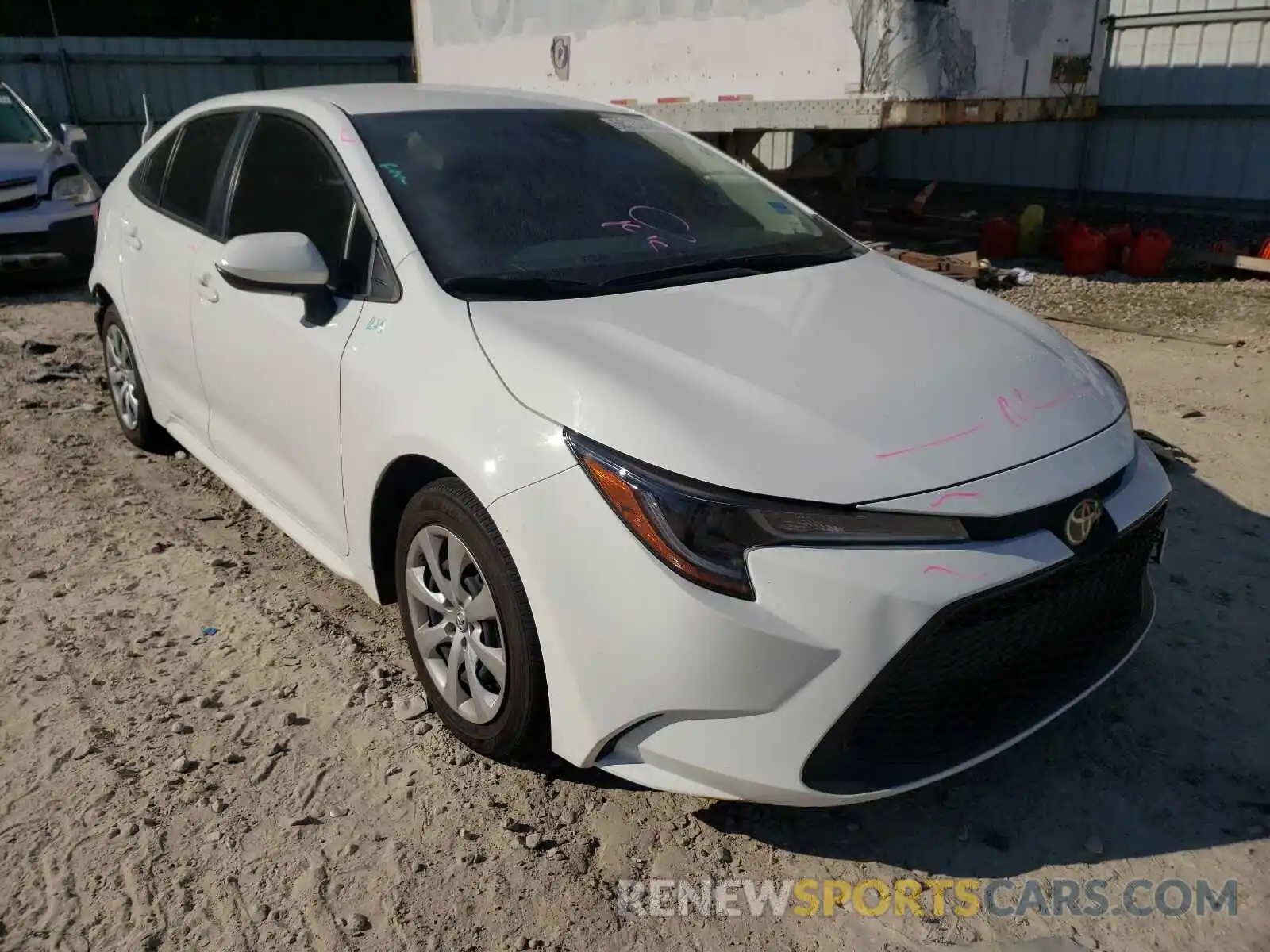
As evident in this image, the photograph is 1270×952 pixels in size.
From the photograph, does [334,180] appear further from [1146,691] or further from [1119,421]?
[1146,691]

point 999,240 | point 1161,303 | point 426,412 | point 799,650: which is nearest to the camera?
point 799,650

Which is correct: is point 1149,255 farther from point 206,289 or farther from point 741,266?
point 206,289

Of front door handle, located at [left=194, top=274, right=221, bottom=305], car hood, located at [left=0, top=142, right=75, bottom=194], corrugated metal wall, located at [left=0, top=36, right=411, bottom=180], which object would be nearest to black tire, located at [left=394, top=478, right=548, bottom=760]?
front door handle, located at [left=194, top=274, right=221, bottom=305]

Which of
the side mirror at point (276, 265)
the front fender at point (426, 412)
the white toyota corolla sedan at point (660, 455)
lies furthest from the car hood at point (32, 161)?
the front fender at point (426, 412)

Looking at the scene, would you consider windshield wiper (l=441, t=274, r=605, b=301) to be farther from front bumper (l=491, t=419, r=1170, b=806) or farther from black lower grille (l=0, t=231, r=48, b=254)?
black lower grille (l=0, t=231, r=48, b=254)

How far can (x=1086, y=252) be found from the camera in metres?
8.94

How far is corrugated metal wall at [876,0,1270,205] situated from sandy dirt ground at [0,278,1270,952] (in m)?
7.70

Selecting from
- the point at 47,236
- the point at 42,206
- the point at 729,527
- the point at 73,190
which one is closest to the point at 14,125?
the point at 73,190

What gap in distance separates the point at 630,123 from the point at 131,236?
2182 millimetres

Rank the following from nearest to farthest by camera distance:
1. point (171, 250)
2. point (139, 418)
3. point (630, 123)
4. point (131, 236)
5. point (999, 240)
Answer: point (630, 123), point (171, 250), point (131, 236), point (139, 418), point (999, 240)

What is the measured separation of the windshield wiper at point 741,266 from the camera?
9.53 feet

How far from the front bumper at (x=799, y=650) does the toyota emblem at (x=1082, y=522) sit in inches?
1.8

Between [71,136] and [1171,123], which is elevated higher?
[71,136]

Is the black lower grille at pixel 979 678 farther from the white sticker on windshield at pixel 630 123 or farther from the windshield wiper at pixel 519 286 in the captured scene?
the white sticker on windshield at pixel 630 123
